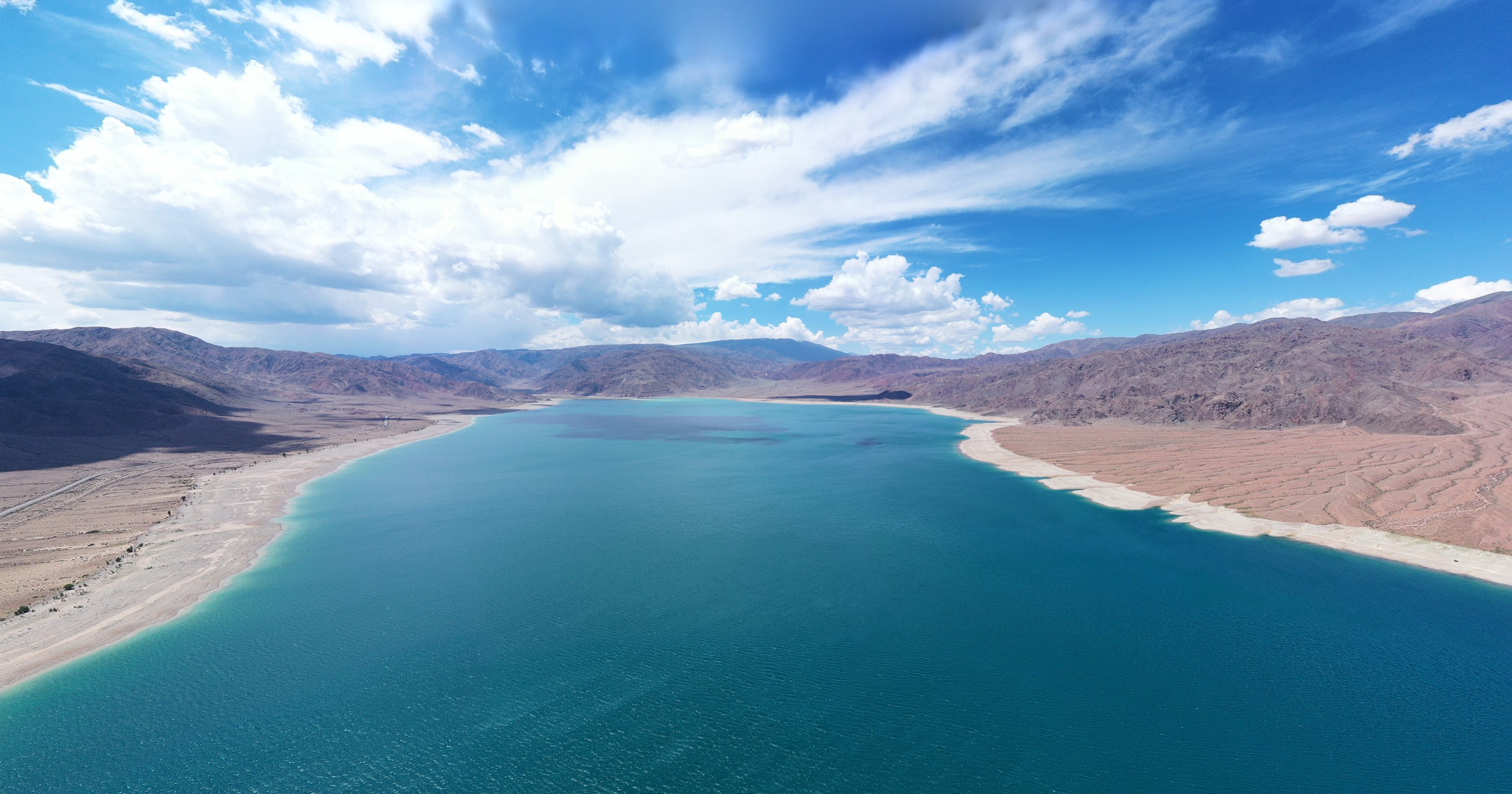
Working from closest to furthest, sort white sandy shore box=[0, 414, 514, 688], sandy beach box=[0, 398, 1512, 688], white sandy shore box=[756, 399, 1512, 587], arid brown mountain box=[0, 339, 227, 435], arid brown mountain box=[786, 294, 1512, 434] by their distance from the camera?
white sandy shore box=[0, 414, 514, 688]
sandy beach box=[0, 398, 1512, 688]
white sandy shore box=[756, 399, 1512, 587]
arid brown mountain box=[0, 339, 227, 435]
arid brown mountain box=[786, 294, 1512, 434]

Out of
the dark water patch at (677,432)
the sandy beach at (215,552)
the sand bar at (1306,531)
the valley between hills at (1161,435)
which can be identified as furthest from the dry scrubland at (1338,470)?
the dark water patch at (677,432)

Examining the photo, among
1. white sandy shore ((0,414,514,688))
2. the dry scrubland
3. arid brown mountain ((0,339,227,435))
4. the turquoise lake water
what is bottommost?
the turquoise lake water

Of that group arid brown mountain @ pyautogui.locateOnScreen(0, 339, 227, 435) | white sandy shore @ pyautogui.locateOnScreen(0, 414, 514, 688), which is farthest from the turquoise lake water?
arid brown mountain @ pyautogui.locateOnScreen(0, 339, 227, 435)

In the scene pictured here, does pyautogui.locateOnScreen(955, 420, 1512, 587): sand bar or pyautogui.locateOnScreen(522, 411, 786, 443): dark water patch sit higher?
pyautogui.locateOnScreen(522, 411, 786, 443): dark water patch

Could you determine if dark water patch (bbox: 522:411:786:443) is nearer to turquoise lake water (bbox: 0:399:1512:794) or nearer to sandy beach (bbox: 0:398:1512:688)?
sandy beach (bbox: 0:398:1512:688)

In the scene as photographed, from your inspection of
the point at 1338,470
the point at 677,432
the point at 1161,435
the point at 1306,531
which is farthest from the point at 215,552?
the point at 1161,435

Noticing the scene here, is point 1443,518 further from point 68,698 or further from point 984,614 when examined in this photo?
point 68,698

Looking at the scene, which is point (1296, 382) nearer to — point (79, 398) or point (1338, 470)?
point (1338, 470)
